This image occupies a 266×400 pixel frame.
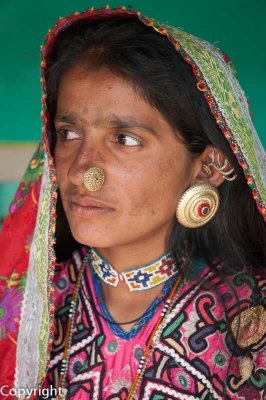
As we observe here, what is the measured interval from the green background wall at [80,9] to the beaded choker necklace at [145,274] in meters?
1.09

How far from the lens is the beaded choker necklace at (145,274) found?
7.46 feet

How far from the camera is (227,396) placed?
6.77 ft

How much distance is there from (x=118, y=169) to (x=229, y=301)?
22.5 inches

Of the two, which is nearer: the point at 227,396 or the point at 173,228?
the point at 227,396

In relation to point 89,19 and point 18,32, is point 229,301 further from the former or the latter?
point 18,32

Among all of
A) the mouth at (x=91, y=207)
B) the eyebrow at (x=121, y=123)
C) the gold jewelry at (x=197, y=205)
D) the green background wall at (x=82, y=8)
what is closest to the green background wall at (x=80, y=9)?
the green background wall at (x=82, y=8)

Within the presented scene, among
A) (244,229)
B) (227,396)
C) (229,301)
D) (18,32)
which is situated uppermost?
(18,32)

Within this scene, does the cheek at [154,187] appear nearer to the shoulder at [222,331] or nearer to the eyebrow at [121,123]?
the eyebrow at [121,123]

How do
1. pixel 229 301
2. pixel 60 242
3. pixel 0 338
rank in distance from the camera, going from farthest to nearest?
1. pixel 60 242
2. pixel 0 338
3. pixel 229 301

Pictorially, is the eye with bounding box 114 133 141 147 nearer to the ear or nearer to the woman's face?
the woman's face

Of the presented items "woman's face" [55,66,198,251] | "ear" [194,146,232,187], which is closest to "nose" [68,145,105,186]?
"woman's face" [55,66,198,251]

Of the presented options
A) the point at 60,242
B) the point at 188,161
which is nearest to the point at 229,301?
the point at 188,161

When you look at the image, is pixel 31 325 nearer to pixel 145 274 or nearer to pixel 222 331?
pixel 145 274

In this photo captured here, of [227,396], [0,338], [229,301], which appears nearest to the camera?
[227,396]
